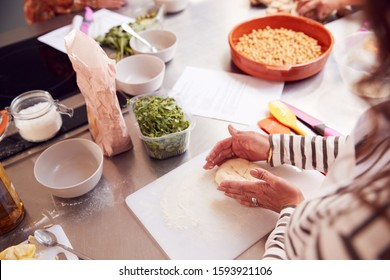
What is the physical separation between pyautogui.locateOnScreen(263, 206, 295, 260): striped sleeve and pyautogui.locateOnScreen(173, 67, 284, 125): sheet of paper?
0.38 meters

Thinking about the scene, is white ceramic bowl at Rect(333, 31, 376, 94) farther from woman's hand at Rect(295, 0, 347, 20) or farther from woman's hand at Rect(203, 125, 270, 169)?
woman's hand at Rect(203, 125, 270, 169)

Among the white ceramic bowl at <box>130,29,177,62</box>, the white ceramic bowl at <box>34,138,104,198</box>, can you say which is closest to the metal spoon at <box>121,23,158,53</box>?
the white ceramic bowl at <box>130,29,177,62</box>

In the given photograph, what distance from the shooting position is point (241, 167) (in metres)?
0.94

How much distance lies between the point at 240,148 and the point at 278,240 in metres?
0.29

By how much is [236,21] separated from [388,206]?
50.7 inches

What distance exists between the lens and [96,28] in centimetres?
156

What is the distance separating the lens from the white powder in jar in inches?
39.6

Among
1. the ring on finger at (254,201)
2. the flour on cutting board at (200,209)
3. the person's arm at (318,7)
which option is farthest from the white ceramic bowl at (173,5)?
the ring on finger at (254,201)

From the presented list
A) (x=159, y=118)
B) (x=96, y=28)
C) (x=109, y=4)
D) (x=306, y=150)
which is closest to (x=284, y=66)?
(x=306, y=150)

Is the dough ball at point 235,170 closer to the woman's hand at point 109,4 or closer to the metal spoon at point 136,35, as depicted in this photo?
the metal spoon at point 136,35

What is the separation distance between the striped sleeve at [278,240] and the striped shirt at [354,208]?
0.23 feet

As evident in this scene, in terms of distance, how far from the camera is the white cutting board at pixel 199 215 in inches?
31.4
